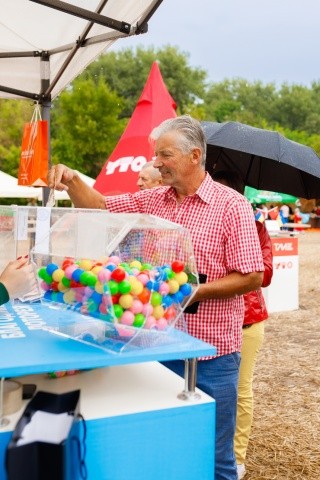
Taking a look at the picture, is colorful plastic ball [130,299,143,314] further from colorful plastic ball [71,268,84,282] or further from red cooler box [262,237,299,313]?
red cooler box [262,237,299,313]

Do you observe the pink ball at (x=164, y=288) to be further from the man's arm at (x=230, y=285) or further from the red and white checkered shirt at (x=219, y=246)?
the red and white checkered shirt at (x=219, y=246)

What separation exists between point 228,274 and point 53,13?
7.61 feet

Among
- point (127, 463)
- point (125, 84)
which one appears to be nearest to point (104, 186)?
point (127, 463)

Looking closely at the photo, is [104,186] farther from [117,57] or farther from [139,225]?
[117,57]

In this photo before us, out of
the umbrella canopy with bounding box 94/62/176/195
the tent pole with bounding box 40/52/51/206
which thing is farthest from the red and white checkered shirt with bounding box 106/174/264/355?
the umbrella canopy with bounding box 94/62/176/195

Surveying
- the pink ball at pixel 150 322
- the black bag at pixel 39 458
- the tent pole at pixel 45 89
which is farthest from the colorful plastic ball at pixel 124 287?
the tent pole at pixel 45 89

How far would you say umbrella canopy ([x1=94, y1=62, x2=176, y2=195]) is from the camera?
6.96 meters

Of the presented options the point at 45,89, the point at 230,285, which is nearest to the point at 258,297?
the point at 230,285

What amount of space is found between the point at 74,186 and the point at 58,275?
1003mm

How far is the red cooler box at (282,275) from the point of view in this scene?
25.4 feet

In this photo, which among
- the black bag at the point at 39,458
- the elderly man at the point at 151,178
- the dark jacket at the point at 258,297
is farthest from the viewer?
the elderly man at the point at 151,178

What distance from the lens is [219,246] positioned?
2.21 m

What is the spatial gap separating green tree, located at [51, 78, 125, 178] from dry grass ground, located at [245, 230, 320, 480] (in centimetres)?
2452

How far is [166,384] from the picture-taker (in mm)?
1699
